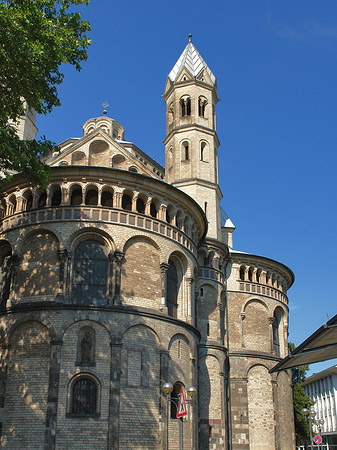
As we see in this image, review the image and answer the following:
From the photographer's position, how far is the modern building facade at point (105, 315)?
2370cm

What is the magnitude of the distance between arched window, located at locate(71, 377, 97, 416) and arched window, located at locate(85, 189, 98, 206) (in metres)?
8.77

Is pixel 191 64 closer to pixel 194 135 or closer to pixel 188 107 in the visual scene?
pixel 188 107

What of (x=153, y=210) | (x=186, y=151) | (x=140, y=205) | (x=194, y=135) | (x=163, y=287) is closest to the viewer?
(x=163, y=287)

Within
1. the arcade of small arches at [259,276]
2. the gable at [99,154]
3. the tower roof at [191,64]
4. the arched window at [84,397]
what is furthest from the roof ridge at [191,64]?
the arched window at [84,397]

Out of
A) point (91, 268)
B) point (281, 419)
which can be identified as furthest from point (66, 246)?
point (281, 419)

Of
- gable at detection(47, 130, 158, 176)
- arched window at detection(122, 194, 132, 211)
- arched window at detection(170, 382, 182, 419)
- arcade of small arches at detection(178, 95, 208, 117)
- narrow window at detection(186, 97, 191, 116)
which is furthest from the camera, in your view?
narrow window at detection(186, 97, 191, 116)

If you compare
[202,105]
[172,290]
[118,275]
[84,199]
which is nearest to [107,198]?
[84,199]

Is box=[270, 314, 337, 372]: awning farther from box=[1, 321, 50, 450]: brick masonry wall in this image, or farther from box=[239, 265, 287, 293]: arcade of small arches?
box=[239, 265, 287, 293]: arcade of small arches

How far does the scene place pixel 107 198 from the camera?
27.9m

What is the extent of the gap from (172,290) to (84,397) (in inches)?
313

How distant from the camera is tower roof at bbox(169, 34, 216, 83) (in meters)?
43.5

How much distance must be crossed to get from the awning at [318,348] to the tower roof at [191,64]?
1149 inches

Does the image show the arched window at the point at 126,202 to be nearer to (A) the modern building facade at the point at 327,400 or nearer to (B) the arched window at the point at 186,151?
(B) the arched window at the point at 186,151

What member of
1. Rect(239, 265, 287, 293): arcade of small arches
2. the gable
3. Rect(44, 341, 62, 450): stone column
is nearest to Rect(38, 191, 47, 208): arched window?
the gable
